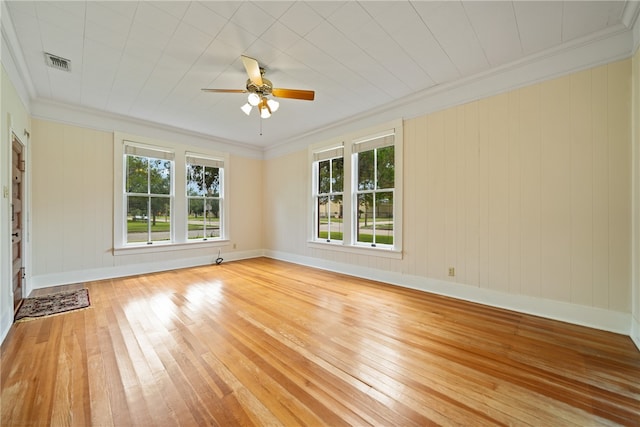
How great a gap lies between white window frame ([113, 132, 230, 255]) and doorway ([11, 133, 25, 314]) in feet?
3.86

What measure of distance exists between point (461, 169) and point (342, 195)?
7.24ft

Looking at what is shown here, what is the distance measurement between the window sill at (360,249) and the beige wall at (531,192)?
0.12 meters

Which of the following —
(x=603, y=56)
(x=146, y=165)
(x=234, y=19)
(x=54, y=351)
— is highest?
(x=234, y=19)

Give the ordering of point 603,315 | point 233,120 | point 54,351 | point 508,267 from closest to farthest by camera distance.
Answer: point 54,351, point 603,315, point 508,267, point 233,120

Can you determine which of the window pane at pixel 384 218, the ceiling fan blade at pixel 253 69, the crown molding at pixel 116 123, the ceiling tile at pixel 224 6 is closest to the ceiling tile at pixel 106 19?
the ceiling tile at pixel 224 6

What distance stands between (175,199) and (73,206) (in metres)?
1.56

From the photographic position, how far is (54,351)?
7.11ft

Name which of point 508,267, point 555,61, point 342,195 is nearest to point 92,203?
point 342,195

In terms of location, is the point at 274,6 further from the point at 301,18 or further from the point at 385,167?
the point at 385,167

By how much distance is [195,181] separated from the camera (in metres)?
5.75

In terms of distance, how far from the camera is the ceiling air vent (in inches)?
112

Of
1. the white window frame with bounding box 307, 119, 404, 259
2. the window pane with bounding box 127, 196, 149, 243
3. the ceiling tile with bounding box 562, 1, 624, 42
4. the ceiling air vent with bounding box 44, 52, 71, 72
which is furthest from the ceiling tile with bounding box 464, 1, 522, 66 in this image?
the window pane with bounding box 127, 196, 149, 243

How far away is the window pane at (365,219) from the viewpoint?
4.64m

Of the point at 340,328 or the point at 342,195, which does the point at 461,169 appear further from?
the point at 340,328
